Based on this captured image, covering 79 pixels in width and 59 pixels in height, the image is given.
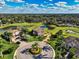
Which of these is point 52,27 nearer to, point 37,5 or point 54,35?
point 54,35

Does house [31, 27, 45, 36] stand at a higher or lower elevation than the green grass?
higher

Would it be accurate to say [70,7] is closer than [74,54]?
No

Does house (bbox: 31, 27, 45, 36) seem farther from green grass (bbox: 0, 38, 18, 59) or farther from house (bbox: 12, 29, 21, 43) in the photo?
green grass (bbox: 0, 38, 18, 59)

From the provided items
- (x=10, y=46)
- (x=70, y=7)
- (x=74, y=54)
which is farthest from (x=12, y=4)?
(x=74, y=54)

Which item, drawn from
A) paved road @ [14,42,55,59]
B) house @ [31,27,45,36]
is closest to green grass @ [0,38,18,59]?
paved road @ [14,42,55,59]

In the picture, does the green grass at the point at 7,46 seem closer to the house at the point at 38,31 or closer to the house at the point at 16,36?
the house at the point at 16,36

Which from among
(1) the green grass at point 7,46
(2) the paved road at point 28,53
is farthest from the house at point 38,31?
(1) the green grass at point 7,46

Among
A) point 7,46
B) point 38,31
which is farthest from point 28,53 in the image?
point 38,31

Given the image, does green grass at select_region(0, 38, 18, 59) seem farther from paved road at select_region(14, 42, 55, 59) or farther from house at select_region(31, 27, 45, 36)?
house at select_region(31, 27, 45, 36)

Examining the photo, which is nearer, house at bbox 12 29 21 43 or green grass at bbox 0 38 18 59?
green grass at bbox 0 38 18 59

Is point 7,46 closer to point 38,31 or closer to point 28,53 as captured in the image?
point 28,53

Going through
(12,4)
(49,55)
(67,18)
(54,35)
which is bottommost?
(49,55)
